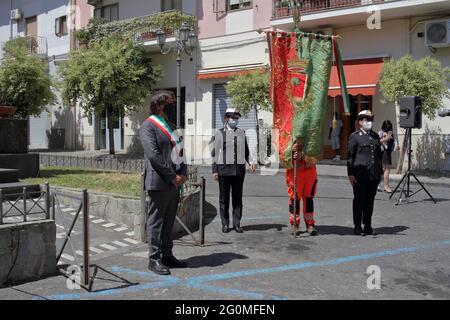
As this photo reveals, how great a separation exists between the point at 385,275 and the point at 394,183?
9.33 metres

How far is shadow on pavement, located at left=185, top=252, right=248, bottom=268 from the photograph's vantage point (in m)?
6.28

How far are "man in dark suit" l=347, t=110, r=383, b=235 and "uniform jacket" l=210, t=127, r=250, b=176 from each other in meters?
1.67

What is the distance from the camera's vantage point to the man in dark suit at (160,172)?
575 cm

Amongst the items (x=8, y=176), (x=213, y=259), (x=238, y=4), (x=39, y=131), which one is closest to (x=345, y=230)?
(x=213, y=259)

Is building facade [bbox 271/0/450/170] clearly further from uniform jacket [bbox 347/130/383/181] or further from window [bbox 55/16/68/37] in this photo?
window [bbox 55/16/68/37]

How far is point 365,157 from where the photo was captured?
26.0 ft

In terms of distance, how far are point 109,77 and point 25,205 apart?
17.5m

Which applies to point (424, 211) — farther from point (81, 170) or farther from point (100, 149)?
point (100, 149)

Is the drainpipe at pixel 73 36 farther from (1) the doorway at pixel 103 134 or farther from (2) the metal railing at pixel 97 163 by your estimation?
(2) the metal railing at pixel 97 163

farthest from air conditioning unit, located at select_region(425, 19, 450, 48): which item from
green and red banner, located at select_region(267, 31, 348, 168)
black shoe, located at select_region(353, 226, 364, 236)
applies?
black shoe, located at select_region(353, 226, 364, 236)

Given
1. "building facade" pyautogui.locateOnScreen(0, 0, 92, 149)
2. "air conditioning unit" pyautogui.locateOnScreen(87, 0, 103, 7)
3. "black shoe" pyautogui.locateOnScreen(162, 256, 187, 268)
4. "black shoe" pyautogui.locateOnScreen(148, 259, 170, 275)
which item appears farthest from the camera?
"building facade" pyautogui.locateOnScreen(0, 0, 92, 149)

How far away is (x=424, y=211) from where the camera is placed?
33.4 ft

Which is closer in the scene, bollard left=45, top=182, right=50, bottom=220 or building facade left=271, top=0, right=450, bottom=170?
bollard left=45, top=182, right=50, bottom=220
